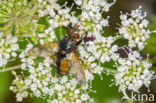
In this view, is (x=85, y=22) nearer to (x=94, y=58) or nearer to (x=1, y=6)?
(x=94, y=58)

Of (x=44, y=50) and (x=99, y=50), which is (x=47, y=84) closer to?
(x=44, y=50)

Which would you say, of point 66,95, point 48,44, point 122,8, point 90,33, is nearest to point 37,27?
point 48,44

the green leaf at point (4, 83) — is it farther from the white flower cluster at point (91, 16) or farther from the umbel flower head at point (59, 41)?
the white flower cluster at point (91, 16)

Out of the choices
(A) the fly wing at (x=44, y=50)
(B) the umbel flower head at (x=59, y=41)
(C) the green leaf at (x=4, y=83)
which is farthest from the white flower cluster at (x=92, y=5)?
(C) the green leaf at (x=4, y=83)

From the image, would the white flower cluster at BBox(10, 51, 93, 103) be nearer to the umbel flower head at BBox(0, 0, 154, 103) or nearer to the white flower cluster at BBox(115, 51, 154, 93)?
the umbel flower head at BBox(0, 0, 154, 103)

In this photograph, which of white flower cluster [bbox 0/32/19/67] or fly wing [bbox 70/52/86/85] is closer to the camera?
fly wing [bbox 70/52/86/85]

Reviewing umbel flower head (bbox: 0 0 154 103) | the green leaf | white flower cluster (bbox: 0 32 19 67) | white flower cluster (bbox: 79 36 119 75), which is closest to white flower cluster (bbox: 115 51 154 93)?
umbel flower head (bbox: 0 0 154 103)
